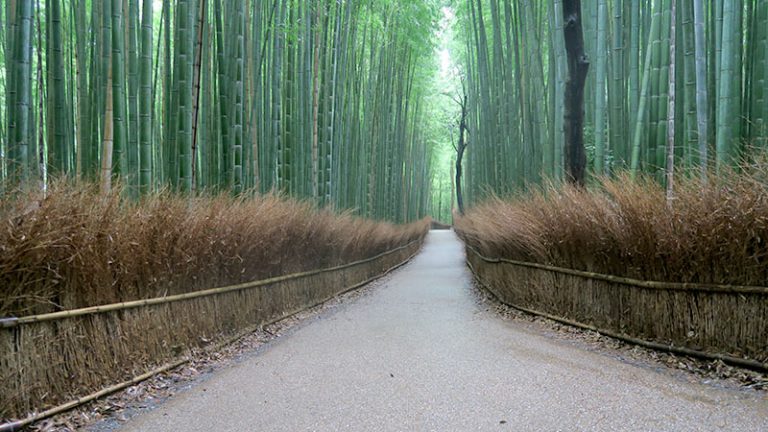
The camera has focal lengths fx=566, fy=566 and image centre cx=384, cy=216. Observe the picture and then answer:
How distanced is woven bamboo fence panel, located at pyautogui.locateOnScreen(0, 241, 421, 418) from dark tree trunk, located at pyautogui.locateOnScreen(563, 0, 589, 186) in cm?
341

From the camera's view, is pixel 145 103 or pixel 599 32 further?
pixel 599 32

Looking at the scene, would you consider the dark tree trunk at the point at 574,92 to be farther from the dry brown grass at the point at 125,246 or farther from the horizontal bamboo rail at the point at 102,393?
the horizontal bamboo rail at the point at 102,393

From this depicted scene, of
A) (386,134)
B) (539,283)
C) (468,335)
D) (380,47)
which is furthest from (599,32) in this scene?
(386,134)

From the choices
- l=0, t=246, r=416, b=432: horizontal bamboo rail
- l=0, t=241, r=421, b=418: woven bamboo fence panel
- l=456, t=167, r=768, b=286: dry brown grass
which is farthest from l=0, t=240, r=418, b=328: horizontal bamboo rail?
l=456, t=167, r=768, b=286: dry brown grass

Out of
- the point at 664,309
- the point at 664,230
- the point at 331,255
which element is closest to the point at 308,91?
the point at 331,255

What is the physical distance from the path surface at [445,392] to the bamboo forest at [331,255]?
0.02 m

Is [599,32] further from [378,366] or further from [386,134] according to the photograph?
[386,134]

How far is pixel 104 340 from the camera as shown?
9.53 feet

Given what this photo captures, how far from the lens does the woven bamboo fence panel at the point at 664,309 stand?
3.01 m

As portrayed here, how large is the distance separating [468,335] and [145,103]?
10.1 feet

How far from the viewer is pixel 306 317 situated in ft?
19.8

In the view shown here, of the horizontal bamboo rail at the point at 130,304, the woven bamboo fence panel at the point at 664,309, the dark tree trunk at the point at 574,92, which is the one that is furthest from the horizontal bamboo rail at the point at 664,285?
the horizontal bamboo rail at the point at 130,304

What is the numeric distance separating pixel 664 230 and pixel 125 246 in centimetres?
317

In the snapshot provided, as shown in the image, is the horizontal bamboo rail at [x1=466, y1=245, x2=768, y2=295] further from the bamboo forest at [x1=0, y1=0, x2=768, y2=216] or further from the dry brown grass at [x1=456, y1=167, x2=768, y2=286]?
the bamboo forest at [x1=0, y1=0, x2=768, y2=216]
